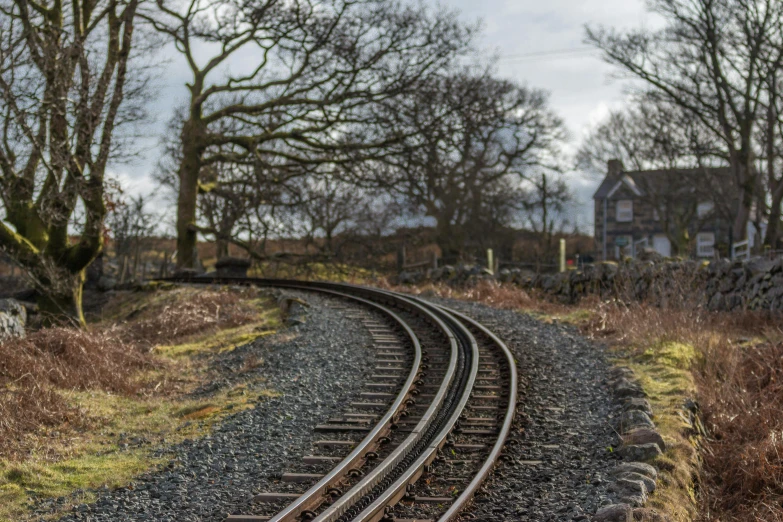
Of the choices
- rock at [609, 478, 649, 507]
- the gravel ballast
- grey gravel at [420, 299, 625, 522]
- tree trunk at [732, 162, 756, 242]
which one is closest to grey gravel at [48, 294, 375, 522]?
the gravel ballast

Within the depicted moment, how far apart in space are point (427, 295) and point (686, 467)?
12837 millimetres

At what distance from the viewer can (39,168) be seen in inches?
618

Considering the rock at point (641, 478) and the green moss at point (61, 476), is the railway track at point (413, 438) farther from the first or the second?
the green moss at point (61, 476)

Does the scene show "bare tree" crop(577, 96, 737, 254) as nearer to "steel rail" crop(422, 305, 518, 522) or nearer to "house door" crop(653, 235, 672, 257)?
"house door" crop(653, 235, 672, 257)

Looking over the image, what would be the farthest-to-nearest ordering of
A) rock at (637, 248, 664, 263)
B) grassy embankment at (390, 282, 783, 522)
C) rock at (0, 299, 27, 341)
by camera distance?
rock at (637, 248, 664, 263) → rock at (0, 299, 27, 341) → grassy embankment at (390, 282, 783, 522)

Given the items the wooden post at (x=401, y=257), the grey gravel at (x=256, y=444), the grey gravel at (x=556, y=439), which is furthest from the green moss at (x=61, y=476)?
the wooden post at (x=401, y=257)

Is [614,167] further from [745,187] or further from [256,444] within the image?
[256,444]

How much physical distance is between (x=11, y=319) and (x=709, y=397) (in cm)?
936

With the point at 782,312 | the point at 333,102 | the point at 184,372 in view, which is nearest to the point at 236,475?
the point at 184,372

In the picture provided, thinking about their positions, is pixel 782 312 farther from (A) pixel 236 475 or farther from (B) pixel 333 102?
(B) pixel 333 102

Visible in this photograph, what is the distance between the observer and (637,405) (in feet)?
28.3

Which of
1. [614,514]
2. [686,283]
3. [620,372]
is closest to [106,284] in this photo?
[686,283]

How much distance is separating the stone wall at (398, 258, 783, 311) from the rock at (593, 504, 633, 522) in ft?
26.9

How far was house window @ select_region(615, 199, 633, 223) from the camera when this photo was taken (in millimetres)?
55062
